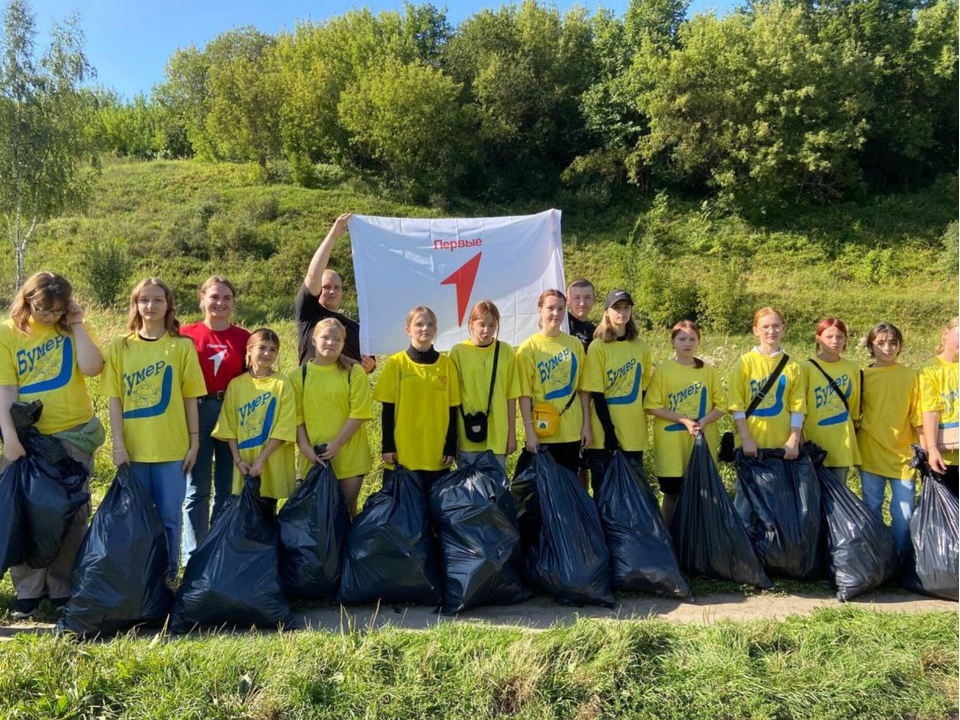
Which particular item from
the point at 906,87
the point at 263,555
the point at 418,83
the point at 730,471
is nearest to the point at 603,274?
the point at 418,83

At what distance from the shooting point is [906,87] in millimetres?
25062

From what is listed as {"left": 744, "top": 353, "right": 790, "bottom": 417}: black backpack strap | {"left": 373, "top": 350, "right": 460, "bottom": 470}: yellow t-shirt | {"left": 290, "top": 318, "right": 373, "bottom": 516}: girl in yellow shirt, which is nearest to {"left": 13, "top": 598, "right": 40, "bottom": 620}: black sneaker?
{"left": 290, "top": 318, "right": 373, "bottom": 516}: girl in yellow shirt

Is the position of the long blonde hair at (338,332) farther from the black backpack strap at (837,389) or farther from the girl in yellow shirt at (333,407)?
the black backpack strap at (837,389)

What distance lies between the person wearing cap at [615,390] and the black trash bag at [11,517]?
2923 millimetres

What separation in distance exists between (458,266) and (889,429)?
2.96 meters

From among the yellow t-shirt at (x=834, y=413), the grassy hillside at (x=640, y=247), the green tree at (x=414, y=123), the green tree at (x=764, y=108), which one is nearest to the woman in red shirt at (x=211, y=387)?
the yellow t-shirt at (x=834, y=413)

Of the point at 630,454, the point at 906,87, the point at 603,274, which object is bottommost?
the point at 630,454

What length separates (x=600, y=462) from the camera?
3893 millimetres

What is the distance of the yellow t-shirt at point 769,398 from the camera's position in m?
3.91

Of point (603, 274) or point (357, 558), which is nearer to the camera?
point (357, 558)

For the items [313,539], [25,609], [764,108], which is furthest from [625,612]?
[764,108]

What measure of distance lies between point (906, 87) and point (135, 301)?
29.7 meters

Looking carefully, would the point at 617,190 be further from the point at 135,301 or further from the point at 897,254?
the point at 135,301

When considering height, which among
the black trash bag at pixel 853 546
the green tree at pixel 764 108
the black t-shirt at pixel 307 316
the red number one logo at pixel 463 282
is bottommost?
the black trash bag at pixel 853 546
